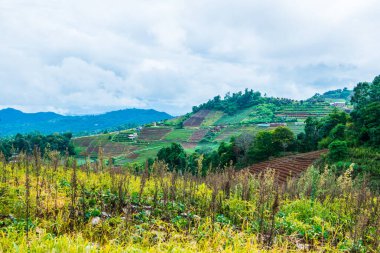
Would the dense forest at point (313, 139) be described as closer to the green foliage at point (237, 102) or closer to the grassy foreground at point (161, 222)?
the grassy foreground at point (161, 222)

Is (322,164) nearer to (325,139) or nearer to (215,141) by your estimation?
(325,139)

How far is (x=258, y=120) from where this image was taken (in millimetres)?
103000

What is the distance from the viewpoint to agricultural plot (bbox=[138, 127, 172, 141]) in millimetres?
98719

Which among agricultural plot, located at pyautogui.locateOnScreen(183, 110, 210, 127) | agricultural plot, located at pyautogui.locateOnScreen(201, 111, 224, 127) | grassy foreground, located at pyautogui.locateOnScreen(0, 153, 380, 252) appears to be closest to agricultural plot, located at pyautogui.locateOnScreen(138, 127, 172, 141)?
agricultural plot, located at pyautogui.locateOnScreen(183, 110, 210, 127)

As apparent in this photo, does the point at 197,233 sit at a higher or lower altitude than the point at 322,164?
higher

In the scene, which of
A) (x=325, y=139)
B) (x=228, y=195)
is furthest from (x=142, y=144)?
(x=228, y=195)

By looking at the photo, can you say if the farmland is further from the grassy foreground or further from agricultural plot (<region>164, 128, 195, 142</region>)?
the grassy foreground

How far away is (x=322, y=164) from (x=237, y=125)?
68.0 m

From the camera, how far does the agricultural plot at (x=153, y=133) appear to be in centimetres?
9872

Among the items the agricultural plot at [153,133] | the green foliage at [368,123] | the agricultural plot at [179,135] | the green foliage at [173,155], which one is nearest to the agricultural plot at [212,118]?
the agricultural plot at [179,135]

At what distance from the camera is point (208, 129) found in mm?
105438

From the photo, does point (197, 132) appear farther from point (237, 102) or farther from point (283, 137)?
point (283, 137)

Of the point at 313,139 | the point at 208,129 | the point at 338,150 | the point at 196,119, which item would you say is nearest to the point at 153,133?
the point at 208,129

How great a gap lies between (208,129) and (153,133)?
19.8 meters
